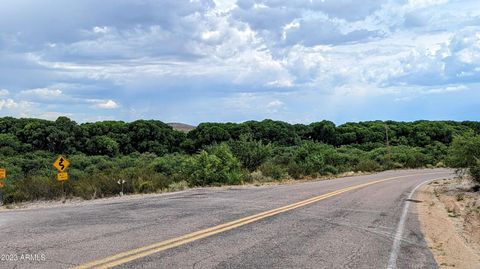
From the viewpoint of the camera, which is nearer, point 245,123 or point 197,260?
point 197,260

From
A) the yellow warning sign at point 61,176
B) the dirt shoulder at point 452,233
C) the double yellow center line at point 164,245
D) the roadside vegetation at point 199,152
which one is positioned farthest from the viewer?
the roadside vegetation at point 199,152

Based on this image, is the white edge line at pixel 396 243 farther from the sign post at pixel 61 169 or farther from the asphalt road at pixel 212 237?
the sign post at pixel 61 169

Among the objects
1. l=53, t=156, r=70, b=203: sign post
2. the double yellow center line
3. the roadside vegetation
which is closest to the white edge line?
the double yellow center line

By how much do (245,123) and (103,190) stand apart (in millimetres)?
71821

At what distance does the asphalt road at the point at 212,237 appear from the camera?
7008 millimetres

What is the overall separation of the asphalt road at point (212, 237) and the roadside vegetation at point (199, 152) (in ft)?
21.5

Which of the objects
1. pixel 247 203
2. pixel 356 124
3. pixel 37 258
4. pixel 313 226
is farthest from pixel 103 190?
pixel 356 124

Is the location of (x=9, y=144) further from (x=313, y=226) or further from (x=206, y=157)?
(x=313, y=226)

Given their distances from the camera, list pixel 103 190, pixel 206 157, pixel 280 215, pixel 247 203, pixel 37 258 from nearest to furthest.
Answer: pixel 37 258
pixel 280 215
pixel 247 203
pixel 103 190
pixel 206 157

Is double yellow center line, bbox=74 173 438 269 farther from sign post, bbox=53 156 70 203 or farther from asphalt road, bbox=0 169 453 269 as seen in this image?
sign post, bbox=53 156 70 203

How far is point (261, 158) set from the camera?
32.1m

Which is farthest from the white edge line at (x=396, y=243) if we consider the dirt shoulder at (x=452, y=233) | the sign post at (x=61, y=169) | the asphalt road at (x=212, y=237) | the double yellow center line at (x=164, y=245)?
the sign post at (x=61, y=169)

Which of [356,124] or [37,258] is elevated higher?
[356,124]

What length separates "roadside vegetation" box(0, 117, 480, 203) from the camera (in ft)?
65.7
